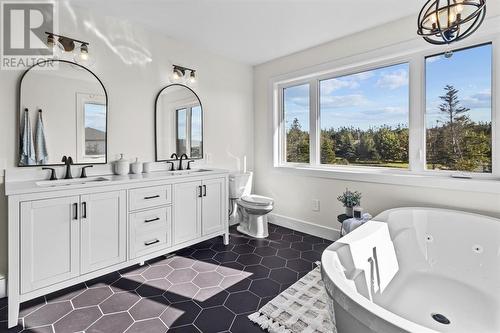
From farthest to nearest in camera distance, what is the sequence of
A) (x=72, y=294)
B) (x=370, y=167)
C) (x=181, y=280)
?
(x=370, y=167), (x=181, y=280), (x=72, y=294)

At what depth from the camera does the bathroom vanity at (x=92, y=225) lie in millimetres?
1738

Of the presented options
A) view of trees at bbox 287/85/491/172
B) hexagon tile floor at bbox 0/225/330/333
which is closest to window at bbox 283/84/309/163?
view of trees at bbox 287/85/491/172

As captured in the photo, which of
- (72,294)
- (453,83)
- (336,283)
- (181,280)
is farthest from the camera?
(453,83)

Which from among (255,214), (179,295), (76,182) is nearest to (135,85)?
(76,182)

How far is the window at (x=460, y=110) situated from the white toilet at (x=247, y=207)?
1.84 metres

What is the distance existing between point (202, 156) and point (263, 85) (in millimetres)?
1512

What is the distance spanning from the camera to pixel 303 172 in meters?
3.50

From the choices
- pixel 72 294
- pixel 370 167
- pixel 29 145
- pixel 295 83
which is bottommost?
pixel 72 294

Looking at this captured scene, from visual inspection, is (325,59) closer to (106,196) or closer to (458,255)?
(458,255)

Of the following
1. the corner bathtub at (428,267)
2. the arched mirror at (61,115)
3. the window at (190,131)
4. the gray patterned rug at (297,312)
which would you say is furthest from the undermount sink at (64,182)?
the corner bathtub at (428,267)

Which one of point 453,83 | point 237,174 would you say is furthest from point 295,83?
point 453,83

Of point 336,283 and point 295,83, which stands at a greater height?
point 295,83

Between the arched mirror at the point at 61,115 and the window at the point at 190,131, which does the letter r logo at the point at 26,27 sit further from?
the window at the point at 190,131

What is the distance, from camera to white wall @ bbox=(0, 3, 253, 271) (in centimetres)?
206
